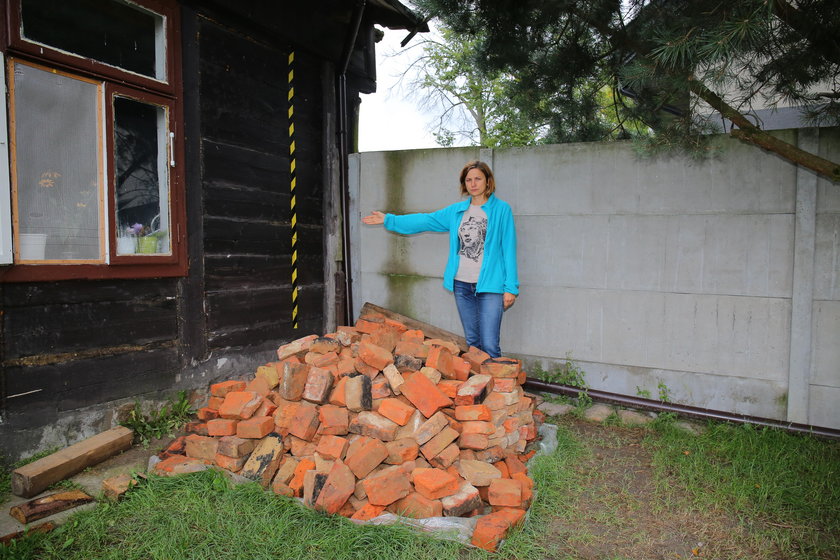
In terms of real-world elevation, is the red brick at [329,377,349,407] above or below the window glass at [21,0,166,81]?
below

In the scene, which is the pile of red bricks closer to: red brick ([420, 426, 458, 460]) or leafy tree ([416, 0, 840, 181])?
red brick ([420, 426, 458, 460])

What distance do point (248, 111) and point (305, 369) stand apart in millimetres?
2546

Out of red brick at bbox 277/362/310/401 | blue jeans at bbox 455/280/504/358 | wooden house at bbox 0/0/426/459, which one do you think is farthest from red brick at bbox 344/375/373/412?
wooden house at bbox 0/0/426/459

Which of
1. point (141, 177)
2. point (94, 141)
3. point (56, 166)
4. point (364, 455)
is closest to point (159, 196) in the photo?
point (141, 177)

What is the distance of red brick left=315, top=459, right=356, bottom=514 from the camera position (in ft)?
8.34

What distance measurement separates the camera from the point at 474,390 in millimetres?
3152

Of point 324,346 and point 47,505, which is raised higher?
point 324,346

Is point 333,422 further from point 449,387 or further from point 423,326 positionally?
point 423,326

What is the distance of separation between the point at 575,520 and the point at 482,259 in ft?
6.66

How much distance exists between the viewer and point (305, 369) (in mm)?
3260

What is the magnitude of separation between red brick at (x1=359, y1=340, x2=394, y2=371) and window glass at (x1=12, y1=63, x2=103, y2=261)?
1958 millimetres

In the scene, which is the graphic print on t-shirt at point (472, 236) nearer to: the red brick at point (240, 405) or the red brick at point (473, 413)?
the red brick at point (473, 413)

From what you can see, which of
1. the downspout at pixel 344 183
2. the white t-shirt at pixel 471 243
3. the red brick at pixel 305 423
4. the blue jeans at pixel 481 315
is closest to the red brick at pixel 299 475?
the red brick at pixel 305 423

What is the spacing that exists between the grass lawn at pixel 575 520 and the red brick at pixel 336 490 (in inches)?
2.2
